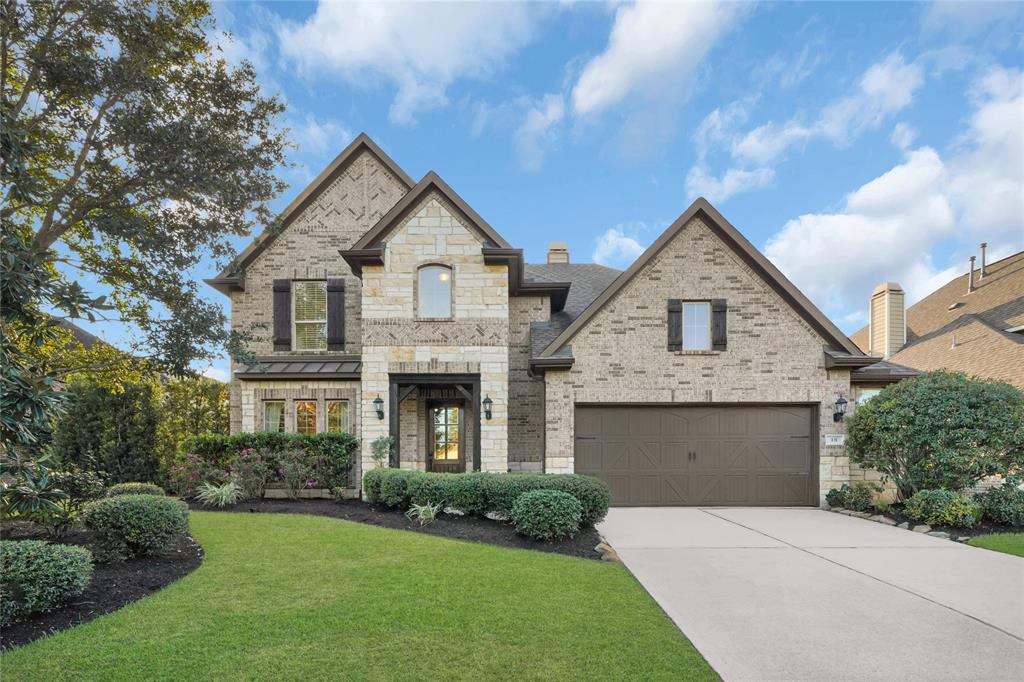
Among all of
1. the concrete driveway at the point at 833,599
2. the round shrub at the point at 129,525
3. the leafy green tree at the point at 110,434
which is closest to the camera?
the concrete driveway at the point at 833,599

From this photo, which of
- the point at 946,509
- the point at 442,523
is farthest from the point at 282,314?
the point at 946,509

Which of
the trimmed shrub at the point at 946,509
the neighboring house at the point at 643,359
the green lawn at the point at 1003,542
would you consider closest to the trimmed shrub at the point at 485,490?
the neighboring house at the point at 643,359

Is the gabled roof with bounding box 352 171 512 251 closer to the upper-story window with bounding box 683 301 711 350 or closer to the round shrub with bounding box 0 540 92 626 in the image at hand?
the upper-story window with bounding box 683 301 711 350

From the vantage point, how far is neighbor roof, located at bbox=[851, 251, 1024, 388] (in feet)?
52.5

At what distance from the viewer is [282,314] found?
45.3 feet

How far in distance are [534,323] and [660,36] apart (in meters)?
7.05

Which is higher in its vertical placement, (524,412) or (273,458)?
(524,412)

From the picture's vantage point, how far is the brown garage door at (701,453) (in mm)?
11773

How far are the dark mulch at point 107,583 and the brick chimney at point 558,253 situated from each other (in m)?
14.1

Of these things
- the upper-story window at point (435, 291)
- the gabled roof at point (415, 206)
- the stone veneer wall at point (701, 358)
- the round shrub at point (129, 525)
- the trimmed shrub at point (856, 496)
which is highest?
the gabled roof at point (415, 206)

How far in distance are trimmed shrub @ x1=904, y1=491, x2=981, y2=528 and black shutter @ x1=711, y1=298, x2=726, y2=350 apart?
4.63m

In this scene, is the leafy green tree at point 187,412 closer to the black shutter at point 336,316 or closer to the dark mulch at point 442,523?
the black shutter at point 336,316

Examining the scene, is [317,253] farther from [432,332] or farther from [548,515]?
[548,515]

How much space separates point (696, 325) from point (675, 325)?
22.2 inches
